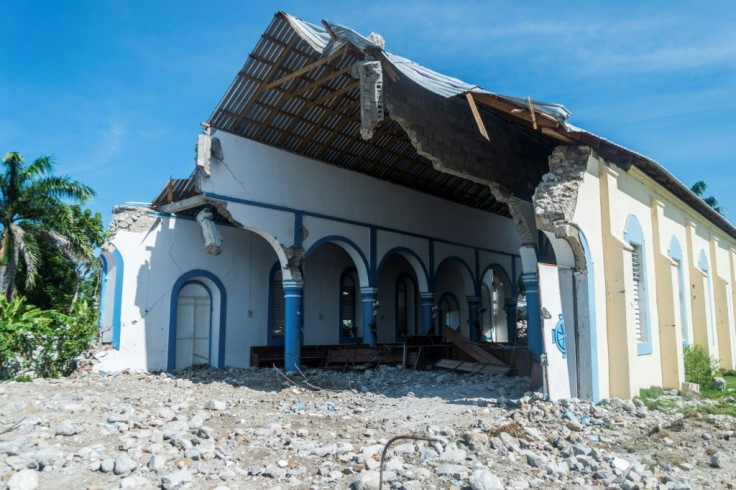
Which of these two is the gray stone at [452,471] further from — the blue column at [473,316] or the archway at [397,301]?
the blue column at [473,316]

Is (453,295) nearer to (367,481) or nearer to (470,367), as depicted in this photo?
(470,367)

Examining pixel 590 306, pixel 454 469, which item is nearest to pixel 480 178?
pixel 590 306

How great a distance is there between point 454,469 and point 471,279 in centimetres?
1712

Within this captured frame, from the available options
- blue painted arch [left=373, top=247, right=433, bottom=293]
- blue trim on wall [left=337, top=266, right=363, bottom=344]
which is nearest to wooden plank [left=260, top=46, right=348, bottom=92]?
blue painted arch [left=373, top=247, right=433, bottom=293]

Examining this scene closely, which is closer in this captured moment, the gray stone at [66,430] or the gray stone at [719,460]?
the gray stone at [719,460]

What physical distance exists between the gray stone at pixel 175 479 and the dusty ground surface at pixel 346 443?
11 millimetres

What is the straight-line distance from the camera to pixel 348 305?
20484mm

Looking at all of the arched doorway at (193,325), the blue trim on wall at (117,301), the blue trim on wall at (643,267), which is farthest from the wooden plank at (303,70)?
the blue trim on wall at (643,267)

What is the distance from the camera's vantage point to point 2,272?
830 inches

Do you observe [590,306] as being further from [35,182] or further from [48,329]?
[35,182]

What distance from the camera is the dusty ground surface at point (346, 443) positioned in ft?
19.0

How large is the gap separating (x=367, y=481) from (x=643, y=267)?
841cm

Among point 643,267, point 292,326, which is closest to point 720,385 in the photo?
point 643,267

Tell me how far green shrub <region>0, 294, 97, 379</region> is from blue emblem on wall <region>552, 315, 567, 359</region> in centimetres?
973
